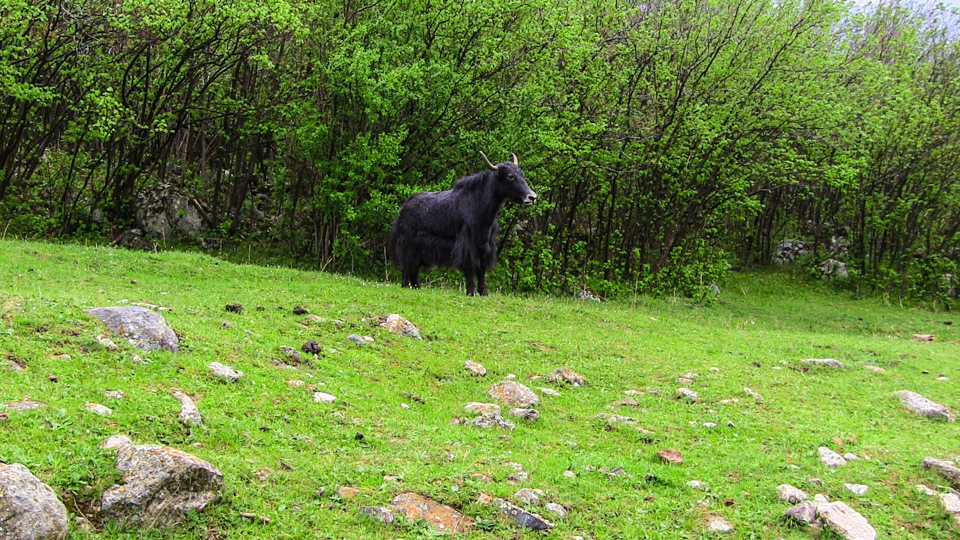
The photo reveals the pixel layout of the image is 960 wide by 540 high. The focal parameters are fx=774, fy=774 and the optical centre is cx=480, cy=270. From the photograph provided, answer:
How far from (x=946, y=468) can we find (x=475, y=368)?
4.36 m

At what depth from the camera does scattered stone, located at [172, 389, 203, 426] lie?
497cm

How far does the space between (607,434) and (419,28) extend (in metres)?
11.4

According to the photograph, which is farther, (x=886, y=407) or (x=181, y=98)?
(x=181, y=98)

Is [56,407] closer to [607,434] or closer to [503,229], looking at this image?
[607,434]

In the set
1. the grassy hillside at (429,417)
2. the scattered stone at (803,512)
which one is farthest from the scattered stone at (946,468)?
the scattered stone at (803,512)

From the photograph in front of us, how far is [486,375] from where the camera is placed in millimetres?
8234

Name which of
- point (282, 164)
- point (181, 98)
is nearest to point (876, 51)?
point (282, 164)

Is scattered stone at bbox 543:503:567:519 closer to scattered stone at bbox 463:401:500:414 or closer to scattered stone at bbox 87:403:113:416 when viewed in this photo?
scattered stone at bbox 463:401:500:414

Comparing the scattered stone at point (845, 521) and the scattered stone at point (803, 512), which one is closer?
the scattered stone at point (845, 521)

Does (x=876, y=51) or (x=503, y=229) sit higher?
(x=876, y=51)

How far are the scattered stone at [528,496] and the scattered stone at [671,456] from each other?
157 centimetres

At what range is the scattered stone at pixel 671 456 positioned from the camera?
6.11 m

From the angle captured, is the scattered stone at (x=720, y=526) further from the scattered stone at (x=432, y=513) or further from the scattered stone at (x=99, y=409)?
the scattered stone at (x=99, y=409)

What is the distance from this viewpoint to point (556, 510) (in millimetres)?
4836
